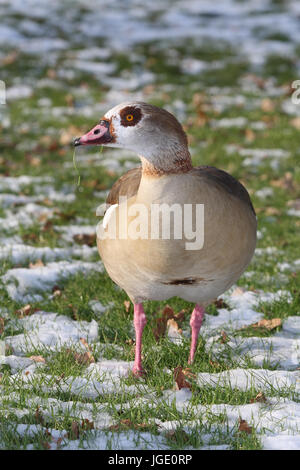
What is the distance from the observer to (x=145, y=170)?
11.1ft

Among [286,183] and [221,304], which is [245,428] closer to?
[221,304]

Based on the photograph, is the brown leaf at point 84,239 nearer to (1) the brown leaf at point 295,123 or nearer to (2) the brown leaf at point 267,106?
(1) the brown leaf at point 295,123

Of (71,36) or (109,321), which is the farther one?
(71,36)

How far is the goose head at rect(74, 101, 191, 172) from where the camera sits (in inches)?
128

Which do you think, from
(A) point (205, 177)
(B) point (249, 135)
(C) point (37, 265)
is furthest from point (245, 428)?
(B) point (249, 135)

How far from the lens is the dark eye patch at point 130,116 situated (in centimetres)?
326

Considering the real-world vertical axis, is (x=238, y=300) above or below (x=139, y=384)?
above

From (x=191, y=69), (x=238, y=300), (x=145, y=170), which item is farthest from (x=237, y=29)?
(x=145, y=170)

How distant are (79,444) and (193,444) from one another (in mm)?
644

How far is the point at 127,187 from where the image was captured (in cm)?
388

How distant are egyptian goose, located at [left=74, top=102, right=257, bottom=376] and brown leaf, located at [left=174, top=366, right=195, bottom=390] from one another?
1.93 ft

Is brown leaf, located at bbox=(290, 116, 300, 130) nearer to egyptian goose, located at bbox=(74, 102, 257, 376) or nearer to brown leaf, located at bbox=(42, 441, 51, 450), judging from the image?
egyptian goose, located at bbox=(74, 102, 257, 376)
